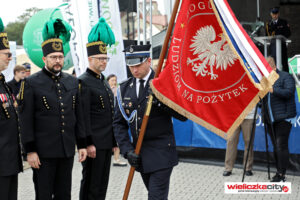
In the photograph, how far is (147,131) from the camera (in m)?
4.41

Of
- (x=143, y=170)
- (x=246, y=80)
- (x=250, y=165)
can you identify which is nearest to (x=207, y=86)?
(x=246, y=80)

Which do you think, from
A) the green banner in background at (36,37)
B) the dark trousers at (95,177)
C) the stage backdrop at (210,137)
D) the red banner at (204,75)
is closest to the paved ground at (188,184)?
the stage backdrop at (210,137)

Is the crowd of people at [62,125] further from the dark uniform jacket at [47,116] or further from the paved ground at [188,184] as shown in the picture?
the paved ground at [188,184]

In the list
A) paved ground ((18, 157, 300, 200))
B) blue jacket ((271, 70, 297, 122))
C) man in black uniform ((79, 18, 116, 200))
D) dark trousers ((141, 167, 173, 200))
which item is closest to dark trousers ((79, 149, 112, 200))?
man in black uniform ((79, 18, 116, 200))

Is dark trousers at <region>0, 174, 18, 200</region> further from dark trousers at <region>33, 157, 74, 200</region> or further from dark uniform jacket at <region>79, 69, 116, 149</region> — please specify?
dark uniform jacket at <region>79, 69, 116, 149</region>

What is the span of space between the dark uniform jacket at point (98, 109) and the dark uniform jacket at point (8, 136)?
3.71 ft

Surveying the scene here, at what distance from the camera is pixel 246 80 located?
4.21 meters

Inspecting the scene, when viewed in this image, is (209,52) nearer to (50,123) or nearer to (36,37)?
(50,123)

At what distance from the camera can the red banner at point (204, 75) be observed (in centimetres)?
425

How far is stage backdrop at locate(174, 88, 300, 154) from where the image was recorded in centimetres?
811

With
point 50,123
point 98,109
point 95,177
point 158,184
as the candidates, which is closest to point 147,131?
point 158,184

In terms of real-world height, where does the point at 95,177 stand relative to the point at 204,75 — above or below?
below

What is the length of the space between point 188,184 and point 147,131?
3536 millimetres

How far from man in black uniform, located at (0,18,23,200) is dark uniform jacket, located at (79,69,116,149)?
1138 millimetres
